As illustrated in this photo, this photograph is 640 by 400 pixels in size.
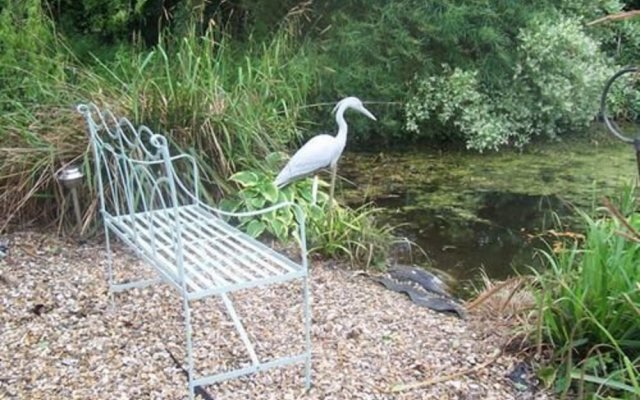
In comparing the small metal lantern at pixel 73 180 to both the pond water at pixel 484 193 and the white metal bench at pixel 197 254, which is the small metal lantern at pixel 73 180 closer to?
the white metal bench at pixel 197 254

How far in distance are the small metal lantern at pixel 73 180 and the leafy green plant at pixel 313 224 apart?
2.45ft

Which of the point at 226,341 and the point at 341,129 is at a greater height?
the point at 341,129

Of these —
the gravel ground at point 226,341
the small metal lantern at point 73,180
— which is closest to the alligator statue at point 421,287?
the gravel ground at point 226,341

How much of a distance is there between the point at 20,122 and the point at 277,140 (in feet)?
4.72

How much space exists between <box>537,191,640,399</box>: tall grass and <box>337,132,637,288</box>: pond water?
4.48ft

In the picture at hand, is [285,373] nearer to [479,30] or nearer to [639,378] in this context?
[639,378]

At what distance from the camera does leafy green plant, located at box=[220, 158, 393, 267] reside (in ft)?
12.2

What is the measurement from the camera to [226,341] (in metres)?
2.65

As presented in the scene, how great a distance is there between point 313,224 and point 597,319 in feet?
5.44

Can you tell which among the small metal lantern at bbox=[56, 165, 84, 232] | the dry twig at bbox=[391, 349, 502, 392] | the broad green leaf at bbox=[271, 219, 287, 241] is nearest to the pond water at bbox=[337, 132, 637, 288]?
the broad green leaf at bbox=[271, 219, 287, 241]

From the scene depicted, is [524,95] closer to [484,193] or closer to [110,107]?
[484,193]

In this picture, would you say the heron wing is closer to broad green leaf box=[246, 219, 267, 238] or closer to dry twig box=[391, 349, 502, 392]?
broad green leaf box=[246, 219, 267, 238]

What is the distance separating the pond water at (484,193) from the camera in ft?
14.4

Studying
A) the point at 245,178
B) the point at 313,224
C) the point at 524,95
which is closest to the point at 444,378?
the point at 313,224
